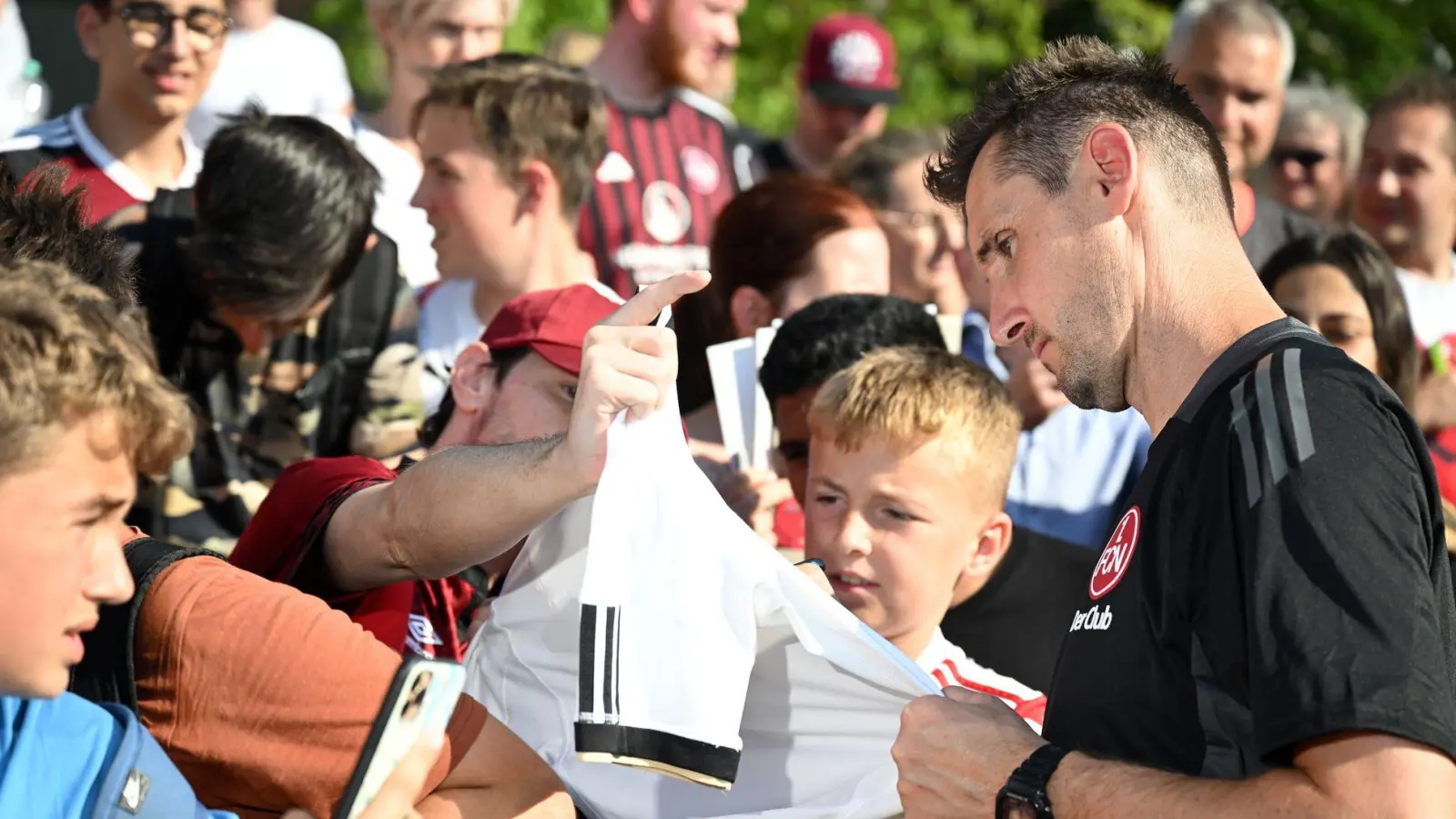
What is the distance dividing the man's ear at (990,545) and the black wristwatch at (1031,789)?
55.9 inches

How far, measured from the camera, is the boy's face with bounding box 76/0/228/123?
5.11m

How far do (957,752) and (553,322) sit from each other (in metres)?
1.41

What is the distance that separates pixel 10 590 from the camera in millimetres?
2059

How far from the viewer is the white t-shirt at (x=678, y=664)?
8.95 ft

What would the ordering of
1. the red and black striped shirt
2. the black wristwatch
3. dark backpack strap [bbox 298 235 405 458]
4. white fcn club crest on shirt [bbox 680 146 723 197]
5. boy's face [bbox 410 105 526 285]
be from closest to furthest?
the black wristwatch
dark backpack strap [bbox 298 235 405 458]
boy's face [bbox 410 105 526 285]
the red and black striped shirt
white fcn club crest on shirt [bbox 680 146 723 197]

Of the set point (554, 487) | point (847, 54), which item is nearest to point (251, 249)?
point (554, 487)

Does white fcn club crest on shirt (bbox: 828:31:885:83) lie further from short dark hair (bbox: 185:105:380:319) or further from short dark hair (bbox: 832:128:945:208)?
short dark hair (bbox: 185:105:380:319)

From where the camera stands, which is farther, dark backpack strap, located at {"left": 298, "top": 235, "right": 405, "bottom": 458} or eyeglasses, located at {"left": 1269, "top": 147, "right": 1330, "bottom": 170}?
eyeglasses, located at {"left": 1269, "top": 147, "right": 1330, "bottom": 170}

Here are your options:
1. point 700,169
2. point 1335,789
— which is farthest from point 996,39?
point 1335,789

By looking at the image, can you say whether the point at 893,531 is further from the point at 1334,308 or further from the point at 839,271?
the point at 1334,308

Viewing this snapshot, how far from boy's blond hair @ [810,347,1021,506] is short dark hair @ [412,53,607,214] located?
1.87 m

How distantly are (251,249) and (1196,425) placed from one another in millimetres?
2795

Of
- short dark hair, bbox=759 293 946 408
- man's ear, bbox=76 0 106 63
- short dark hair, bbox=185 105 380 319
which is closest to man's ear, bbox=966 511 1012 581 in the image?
short dark hair, bbox=759 293 946 408

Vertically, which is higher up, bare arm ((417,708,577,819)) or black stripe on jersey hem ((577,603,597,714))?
black stripe on jersey hem ((577,603,597,714))
